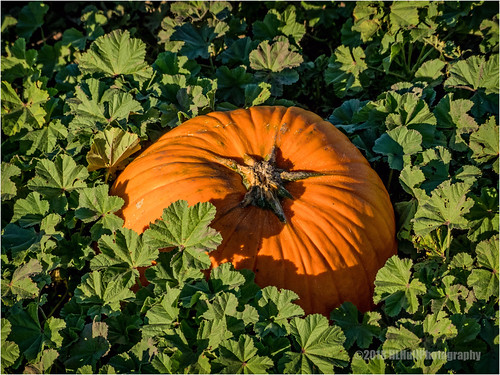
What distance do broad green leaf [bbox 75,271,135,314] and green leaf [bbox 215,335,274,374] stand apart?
1.88 ft

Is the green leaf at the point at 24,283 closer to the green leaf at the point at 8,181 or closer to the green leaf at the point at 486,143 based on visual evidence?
the green leaf at the point at 8,181

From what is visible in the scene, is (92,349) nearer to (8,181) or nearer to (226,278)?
(226,278)

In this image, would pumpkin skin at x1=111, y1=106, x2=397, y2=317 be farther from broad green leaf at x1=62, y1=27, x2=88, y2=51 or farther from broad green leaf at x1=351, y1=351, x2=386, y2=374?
broad green leaf at x1=62, y1=27, x2=88, y2=51

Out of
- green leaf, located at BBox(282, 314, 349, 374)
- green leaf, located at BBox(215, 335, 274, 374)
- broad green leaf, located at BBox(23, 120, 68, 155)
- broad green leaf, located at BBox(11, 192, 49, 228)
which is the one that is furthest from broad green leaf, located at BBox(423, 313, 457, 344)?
broad green leaf, located at BBox(23, 120, 68, 155)

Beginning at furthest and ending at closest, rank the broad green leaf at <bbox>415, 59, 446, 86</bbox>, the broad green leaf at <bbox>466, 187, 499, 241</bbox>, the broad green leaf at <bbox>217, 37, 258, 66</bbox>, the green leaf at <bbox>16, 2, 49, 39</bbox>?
the green leaf at <bbox>16, 2, 49, 39</bbox> < the broad green leaf at <bbox>217, 37, 258, 66</bbox> < the broad green leaf at <bbox>415, 59, 446, 86</bbox> < the broad green leaf at <bbox>466, 187, 499, 241</bbox>

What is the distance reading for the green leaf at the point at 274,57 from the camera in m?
4.07

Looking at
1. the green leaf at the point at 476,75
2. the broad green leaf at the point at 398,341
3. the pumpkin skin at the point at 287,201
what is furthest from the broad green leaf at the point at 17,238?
the green leaf at the point at 476,75

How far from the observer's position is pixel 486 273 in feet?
9.05

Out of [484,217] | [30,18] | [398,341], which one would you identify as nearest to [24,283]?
[398,341]

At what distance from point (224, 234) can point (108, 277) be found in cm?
Result: 57

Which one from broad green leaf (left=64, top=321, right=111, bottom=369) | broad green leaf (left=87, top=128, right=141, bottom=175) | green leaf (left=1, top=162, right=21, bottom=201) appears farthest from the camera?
green leaf (left=1, top=162, right=21, bottom=201)

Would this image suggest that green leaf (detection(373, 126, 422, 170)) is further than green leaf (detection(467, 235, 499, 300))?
Yes

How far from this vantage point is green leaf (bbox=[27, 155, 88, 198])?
3.22 meters

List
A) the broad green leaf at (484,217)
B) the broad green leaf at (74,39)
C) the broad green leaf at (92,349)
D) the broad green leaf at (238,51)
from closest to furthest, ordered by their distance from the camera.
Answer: the broad green leaf at (92,349) → the broad green leaf at (484,217) → the broad green leaf at (238,51) → the broad green leaf at (74,39)
